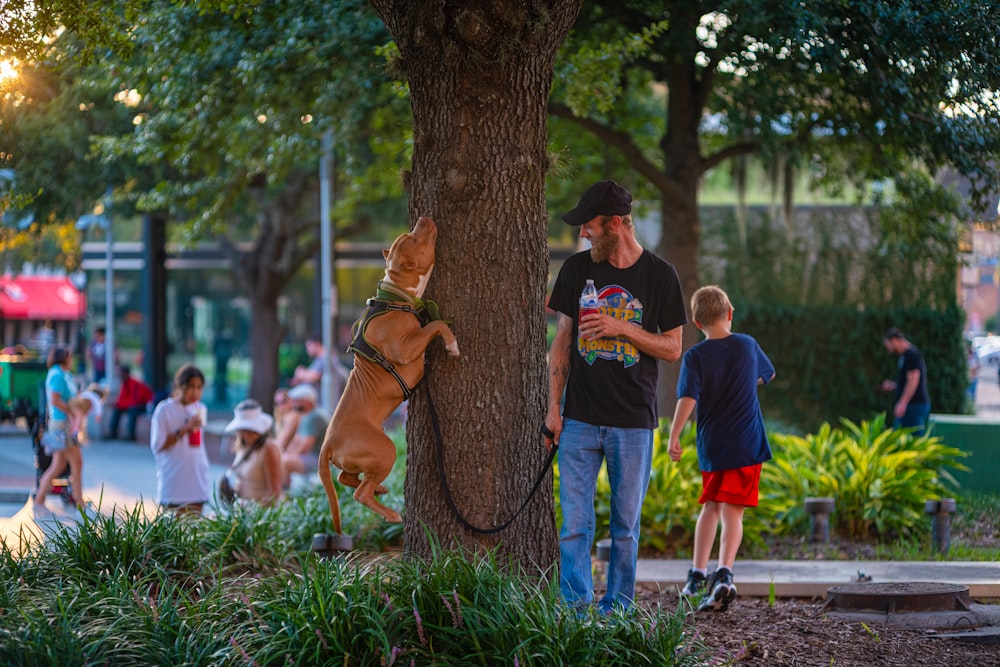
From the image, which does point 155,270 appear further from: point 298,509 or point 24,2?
point 24,2

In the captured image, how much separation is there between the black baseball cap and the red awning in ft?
119

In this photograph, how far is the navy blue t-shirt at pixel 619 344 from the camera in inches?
212

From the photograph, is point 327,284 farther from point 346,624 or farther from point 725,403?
point 346,624

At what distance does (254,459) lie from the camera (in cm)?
973

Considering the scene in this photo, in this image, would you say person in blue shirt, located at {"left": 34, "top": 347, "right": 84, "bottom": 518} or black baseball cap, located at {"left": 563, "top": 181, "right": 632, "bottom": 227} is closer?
black baseball cap, located at {"left": 563, "top": 181, "right": 632, "bottom": 227}

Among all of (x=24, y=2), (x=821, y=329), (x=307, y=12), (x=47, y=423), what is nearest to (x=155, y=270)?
(x=47, y=423)

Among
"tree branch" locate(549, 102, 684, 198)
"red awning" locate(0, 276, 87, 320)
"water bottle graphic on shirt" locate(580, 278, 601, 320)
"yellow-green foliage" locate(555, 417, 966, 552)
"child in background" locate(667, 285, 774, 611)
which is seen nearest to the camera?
"water bottle graphic on shirt" locate(580, 278, 601, 320)

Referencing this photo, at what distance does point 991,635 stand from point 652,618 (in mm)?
2136

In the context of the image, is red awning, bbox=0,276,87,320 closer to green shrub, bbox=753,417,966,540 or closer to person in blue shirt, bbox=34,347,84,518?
person in blue shirt, bbox=34,347,84,518

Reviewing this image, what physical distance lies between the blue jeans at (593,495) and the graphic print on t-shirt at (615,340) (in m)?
0.32

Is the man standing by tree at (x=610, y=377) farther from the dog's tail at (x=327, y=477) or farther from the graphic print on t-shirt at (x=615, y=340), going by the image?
the dog's tail at (x=327, y=477)

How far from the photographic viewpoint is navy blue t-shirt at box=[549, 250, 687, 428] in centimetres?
539

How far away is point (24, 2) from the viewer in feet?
20.4

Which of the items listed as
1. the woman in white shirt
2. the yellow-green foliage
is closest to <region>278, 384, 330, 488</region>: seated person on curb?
the woman in white shirt
